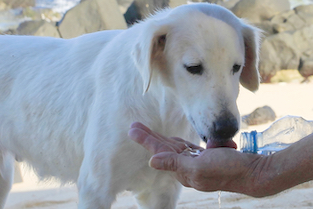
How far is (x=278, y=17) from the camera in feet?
44.0

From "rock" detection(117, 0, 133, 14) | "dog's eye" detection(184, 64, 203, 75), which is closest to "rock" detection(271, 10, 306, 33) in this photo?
"rock" detection(117, 0, 133, 14)

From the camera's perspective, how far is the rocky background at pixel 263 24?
11070 millimetres

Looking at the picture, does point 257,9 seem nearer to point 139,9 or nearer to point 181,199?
point 139,9

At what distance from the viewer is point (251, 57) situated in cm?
255

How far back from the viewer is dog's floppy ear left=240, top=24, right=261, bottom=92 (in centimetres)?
243

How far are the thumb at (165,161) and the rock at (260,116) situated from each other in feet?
17.9

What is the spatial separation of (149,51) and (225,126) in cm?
60

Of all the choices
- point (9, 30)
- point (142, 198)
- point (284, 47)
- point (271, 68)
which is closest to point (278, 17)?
point (284, 47)

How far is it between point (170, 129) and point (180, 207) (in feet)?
6.06

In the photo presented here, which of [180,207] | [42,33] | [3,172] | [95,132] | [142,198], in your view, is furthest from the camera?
[42,33]

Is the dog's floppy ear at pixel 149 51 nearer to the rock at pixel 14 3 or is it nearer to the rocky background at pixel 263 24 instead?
the rocky background at pixel 263 24

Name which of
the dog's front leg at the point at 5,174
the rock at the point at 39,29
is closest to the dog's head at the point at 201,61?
the dog's front leg at the point at 5,174

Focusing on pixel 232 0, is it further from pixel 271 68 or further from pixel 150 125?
pixel 150 125

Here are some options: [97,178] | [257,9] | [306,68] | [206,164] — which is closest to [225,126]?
[206,164]
